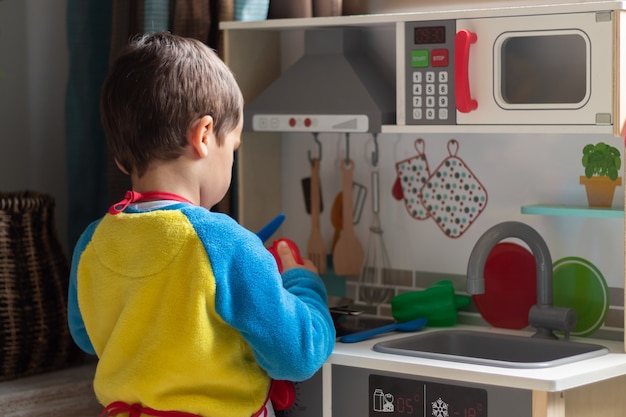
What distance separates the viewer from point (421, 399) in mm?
2150

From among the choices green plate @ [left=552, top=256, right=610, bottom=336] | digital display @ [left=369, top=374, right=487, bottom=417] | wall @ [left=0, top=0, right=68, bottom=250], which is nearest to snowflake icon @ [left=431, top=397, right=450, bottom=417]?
digital display @ [left=369, top=374, right=487, bottom=417]

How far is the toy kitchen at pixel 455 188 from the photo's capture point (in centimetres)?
216

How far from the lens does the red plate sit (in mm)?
2537

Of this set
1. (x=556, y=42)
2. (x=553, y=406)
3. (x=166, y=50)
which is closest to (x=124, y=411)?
(x=166, y=50)

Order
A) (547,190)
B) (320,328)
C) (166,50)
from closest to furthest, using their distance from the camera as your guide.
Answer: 1. (166,50)
2. (320,328)
3. (547,190)

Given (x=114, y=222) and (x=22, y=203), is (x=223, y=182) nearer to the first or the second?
(x=114, y=222)

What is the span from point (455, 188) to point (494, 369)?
27.1 inches

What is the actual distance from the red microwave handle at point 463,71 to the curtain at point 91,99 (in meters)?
0.74

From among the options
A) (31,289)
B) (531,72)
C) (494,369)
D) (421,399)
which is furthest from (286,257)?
(31,289)

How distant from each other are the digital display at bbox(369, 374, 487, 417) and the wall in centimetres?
128

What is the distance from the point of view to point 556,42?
2.30m

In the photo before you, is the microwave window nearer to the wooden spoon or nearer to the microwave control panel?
the microwave control panel

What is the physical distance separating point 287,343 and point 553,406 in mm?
498

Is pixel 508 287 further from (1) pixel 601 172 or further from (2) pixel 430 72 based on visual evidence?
(2) pixel 430 72
